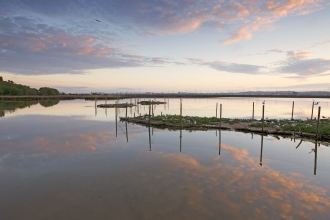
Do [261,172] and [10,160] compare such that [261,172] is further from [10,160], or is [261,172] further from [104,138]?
[10,160]

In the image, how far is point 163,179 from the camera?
10000mm

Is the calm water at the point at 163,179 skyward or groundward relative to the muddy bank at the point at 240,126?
groundward

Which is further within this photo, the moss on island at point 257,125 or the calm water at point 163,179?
the moss on island at point 257,125

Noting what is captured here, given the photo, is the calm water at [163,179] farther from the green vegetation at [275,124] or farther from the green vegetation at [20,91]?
the green vegetation at [20,91]

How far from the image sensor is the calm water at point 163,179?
7.40m

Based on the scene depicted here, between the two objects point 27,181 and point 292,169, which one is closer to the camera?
point 27,181

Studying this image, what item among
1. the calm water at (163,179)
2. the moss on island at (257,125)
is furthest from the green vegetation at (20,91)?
the calm water at (163,179)

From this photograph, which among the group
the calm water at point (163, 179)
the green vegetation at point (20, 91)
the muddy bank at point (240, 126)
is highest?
the green vegetation at point (20, 91)

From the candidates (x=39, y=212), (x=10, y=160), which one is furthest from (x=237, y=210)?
(x=10, y=160)

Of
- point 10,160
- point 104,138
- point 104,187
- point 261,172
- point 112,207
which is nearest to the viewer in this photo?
point 112,207

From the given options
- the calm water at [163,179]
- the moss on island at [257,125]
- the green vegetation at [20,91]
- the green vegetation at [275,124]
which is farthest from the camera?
the green vegetation at [20,91]

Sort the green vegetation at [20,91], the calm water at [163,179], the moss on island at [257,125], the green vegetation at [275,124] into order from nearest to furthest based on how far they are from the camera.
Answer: the calm water at [163,179]
the moss on island at [257,125]
the green vegetation at [275,124]
the green vegetation at [20,91]

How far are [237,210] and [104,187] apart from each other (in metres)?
5.68

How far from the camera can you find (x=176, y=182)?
9.62m
